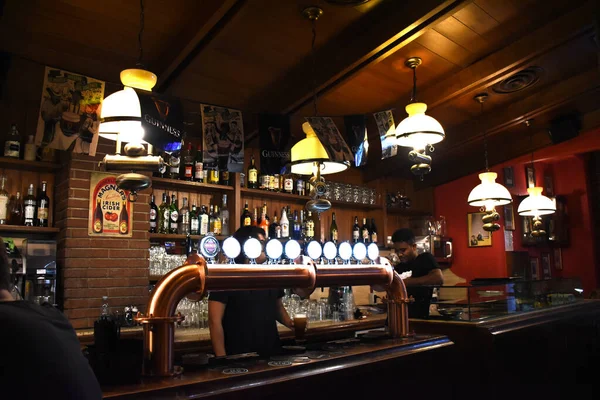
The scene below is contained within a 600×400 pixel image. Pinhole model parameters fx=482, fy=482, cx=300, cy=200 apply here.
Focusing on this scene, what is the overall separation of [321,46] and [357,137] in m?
0.87

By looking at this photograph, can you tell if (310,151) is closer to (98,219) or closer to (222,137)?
(222,137)

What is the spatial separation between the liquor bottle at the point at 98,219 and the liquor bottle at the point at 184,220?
84 centimetres

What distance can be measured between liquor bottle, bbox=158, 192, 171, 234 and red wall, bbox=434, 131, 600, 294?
5.35 metres

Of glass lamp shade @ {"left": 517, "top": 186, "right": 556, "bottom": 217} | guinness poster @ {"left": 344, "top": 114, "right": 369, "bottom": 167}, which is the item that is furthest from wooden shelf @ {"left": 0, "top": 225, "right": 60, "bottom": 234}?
glass lamp shade @ {"left": 517, "top": 186, "right": 556, "bottom": 217}

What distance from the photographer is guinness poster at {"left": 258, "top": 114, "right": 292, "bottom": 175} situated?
418cm

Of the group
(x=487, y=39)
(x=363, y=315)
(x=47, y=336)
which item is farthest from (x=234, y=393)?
(x=487, y=39)

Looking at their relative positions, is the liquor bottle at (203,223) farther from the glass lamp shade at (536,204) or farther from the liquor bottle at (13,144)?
the glass lamp shade at (536,204)

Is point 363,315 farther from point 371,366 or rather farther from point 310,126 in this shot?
point 371,366

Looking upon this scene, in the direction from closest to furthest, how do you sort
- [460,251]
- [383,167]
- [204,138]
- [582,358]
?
[204,138], [582,358], [383,167], [460,251]

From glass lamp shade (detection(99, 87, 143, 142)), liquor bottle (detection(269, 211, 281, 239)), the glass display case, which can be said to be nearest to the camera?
glass lamp shade (detection(99, 87, 143, 142))

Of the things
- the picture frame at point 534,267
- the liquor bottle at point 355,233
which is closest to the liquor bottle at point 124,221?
the liquor bottle at point 355,233

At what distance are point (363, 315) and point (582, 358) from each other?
2.00 meters

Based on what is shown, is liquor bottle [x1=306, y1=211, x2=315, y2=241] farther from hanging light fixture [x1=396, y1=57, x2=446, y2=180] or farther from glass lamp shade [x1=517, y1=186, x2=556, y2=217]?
glass lamp shade [x1=517, y1=186, x2=556, y2=217]

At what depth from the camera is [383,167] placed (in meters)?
6.80
